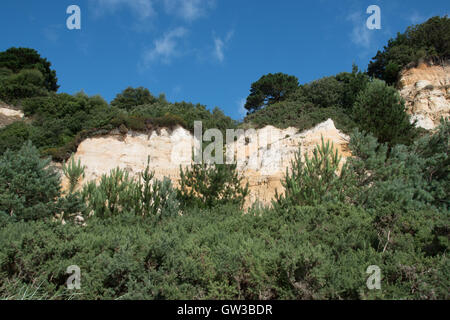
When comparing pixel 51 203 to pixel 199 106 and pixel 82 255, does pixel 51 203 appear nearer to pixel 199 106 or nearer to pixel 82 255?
pixel 82 255

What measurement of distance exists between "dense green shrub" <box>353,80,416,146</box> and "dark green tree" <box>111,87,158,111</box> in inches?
1176

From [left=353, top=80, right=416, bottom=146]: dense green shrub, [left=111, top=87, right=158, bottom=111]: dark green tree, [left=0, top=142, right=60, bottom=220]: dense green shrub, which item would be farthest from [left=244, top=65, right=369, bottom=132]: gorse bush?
[left=0, top=142, right=60, bottom=220]: dense green shrub

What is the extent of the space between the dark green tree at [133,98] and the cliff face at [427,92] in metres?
29.0

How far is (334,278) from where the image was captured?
3.70 m

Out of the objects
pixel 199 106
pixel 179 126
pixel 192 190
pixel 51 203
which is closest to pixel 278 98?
pixel 199 106

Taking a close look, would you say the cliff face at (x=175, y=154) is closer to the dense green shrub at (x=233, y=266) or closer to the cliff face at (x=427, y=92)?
the cliff face at (x=427, y=92)

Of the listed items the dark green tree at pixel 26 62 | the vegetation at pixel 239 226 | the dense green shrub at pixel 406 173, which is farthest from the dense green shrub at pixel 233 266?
the dark green tree at pixel 26 62

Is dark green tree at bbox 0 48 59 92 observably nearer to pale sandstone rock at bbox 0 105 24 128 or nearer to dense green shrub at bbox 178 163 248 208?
pale sandstone rock at bbox 0 105 24 128

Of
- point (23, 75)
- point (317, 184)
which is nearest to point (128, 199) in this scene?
point (317, 184)

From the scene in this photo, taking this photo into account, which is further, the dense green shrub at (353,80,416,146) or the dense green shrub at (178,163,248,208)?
the dense green shrub at (353,80,416,146)

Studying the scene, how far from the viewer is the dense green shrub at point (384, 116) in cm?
1485

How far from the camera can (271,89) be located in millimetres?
42250

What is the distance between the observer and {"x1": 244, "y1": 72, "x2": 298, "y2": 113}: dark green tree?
41.2 m

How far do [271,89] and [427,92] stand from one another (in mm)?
20439
